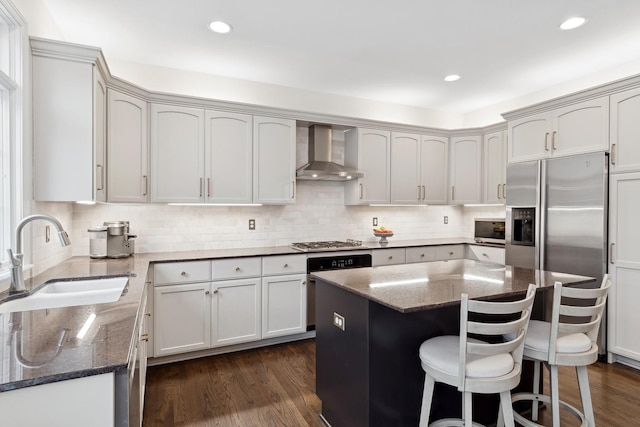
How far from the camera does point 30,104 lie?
2168 mm

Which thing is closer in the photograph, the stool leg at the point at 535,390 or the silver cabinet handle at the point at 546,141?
the stool leg at the point at 535,390

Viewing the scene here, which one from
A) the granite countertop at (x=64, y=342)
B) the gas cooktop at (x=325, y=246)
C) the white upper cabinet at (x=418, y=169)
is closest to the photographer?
the granite countertop at (x=64, y=342)

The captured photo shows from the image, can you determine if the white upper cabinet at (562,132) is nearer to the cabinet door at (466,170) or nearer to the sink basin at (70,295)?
the cabinet door at (466,170)

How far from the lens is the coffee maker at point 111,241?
9.45 ft

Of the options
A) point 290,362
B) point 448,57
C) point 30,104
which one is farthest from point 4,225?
point 448,57

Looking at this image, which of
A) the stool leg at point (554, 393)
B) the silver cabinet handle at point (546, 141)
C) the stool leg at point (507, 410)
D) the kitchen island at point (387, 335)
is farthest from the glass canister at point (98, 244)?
the silver cabinet handle at point (546, 141)

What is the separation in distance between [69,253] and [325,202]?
2.61 metres

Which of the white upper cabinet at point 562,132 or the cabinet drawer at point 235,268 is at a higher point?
the white upper cabinet at point 562,132

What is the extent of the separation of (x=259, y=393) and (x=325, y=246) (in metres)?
1.66

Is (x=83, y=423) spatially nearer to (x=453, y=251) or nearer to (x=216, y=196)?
(x=216, y=196)

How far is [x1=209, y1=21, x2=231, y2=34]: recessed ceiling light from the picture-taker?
2.69m

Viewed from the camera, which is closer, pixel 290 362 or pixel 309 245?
pixel 290 362

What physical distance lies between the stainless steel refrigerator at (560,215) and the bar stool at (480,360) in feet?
6.65

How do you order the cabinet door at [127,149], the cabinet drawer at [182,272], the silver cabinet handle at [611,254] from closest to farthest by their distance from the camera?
the cabinet door at [127,149] < the cabinet drawer at [182,272] < the silver cabinet handle at [611,254]
